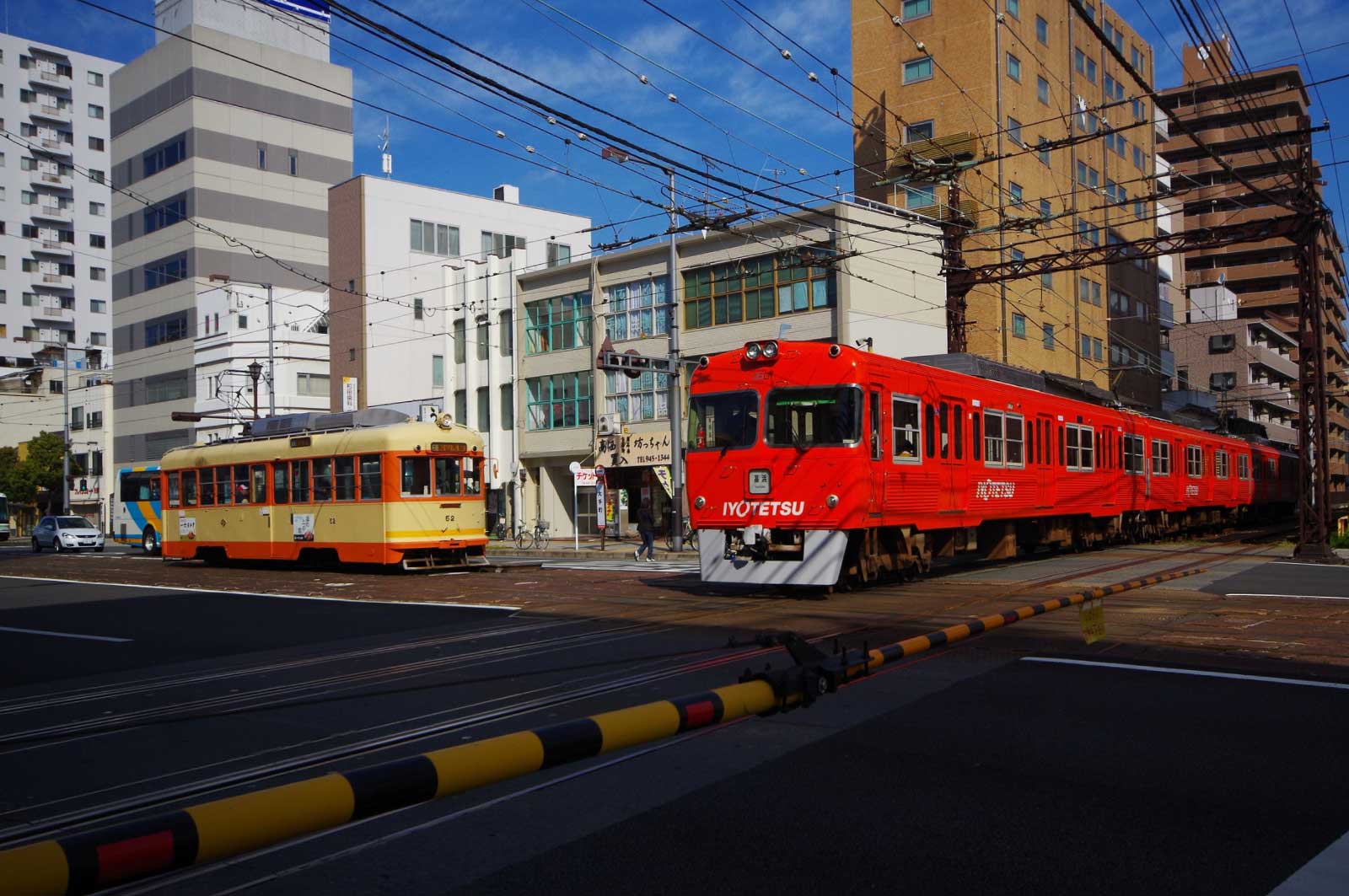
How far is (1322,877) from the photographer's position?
435cm

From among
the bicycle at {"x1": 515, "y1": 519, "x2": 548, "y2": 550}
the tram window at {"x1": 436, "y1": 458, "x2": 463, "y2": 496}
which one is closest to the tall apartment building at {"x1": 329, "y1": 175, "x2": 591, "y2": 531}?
the bicycle at {"x1": 515, "y1": 519, "x2": 548, "y2": 550}

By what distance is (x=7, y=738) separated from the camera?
7.54 metres

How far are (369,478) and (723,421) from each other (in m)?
9.91

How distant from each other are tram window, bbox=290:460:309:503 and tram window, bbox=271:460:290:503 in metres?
0.19

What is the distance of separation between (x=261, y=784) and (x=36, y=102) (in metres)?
104

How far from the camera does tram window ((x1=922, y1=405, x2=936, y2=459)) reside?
17.1 metres

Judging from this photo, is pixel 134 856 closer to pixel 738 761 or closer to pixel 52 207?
pixel 738 761

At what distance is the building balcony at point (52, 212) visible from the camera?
3590 inches

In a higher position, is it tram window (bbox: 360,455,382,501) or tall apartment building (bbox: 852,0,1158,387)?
tall apartment building (bbox: 852,0,1158,387)

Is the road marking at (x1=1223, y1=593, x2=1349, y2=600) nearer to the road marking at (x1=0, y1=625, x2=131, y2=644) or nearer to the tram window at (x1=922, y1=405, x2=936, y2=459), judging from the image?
the tram window at (x1=922, y1=405, x2=936, y2=459)

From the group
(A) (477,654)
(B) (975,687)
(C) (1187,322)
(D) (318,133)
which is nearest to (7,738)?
(A) (477,654)

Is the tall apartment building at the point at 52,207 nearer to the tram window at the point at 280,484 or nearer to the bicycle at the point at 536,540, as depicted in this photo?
the bicycle at the point at 536,540

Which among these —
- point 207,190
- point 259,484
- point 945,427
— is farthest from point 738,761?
point 207,190

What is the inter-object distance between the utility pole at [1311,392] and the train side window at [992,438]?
7.43 m
